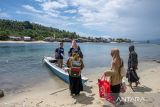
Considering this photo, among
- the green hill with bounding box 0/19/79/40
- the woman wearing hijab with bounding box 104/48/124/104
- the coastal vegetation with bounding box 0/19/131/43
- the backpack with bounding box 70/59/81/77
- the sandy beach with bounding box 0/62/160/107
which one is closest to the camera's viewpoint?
the woman wearing hijab with bounding box 104/48/124/104

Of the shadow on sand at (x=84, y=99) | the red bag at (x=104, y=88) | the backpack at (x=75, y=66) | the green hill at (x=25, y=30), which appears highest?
the green hill at (x=25, y=30)

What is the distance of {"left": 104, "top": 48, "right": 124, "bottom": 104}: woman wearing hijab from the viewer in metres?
7.34

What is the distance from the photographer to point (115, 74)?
24.5ft

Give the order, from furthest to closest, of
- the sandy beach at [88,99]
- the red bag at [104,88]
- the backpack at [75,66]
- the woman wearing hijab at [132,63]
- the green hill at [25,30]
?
the green hill at [25,30] → the woman wearing hijab at [132,63] → the backpack at [75,66] → the sandy beach at [88,99] → the red bag at [104,88]

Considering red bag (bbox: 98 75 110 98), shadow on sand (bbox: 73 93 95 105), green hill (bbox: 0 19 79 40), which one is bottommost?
shadow on sand (bbox: 73 93 95 105)

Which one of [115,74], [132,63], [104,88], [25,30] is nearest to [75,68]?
[104,88]

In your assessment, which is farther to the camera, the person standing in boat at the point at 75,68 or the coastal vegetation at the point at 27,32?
the coastal vegetation at the point at 27,32

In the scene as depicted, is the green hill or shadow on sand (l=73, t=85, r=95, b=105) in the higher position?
the green hill

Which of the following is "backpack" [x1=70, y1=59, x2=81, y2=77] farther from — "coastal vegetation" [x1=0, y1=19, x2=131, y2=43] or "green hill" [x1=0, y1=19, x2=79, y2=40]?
"green hill" [x1=0, y1=19, x2=79, y2=40]

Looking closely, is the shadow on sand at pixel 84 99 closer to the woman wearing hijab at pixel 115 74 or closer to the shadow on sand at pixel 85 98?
the shadow on sand at pixel 85 98

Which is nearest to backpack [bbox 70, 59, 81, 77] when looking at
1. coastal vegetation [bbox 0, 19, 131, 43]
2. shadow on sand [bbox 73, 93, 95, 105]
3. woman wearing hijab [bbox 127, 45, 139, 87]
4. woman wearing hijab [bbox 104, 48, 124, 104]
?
shadow on sand [bbox 73, 93, 95, 105]

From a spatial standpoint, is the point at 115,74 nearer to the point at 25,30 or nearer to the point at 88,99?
the point at 88,99

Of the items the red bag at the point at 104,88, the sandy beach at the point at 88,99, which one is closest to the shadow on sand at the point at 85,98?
the sandy beach at the point at 88,99

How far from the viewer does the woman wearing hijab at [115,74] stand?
289 inches
